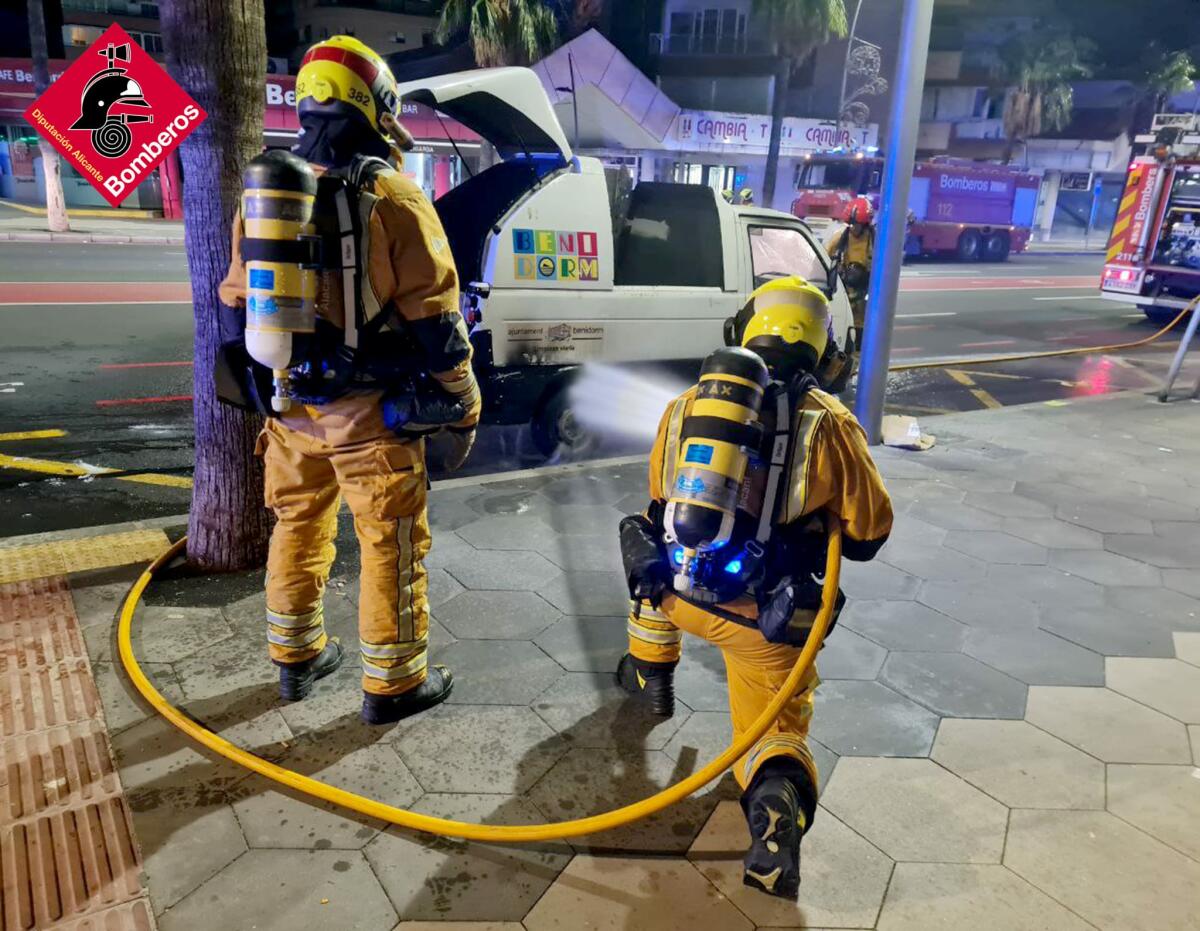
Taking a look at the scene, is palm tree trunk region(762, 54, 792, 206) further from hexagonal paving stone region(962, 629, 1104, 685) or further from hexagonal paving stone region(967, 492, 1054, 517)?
hexagonal paving stone region(962, 629, 1104, 685)

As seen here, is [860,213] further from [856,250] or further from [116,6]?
[116,6]

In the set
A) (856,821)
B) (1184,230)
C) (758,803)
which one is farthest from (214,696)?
(1184,230)

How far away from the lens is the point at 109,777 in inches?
107

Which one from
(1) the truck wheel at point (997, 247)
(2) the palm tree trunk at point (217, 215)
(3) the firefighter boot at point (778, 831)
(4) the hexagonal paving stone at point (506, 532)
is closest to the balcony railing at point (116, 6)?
(1) the truck wheel at point (997, 247)

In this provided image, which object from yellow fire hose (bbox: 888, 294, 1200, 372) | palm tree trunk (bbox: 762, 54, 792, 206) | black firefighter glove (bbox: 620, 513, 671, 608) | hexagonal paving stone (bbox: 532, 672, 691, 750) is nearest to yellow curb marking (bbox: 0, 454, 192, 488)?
hexagonal paving stone (bbox: 532, 672, 691, 750)

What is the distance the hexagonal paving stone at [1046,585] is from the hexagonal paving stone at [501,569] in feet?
7.56

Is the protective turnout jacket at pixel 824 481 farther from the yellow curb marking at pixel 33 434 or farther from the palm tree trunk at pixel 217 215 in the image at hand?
the yellow curb marking at pixel 33 434

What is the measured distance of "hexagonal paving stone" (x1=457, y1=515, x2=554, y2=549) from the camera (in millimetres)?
4691

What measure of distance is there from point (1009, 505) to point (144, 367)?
7577 mm

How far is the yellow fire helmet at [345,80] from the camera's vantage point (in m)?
2.73

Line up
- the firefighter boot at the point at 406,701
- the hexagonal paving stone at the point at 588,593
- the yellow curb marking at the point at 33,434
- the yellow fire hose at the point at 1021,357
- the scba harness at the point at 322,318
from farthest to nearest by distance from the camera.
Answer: the yellow fire hose at the point at 1021,357 → the yellow curb marking at the point at 33,434 → the hexagonal paving stone at the point at 588,593 → the firefighter boot at the point at 406,701 → the scba harness at the point at 322,318

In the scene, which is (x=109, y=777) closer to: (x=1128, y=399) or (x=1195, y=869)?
(x=1195, y=869)

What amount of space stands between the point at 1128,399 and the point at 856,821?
7.95 m

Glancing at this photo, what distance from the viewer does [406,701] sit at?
10.2 feet
